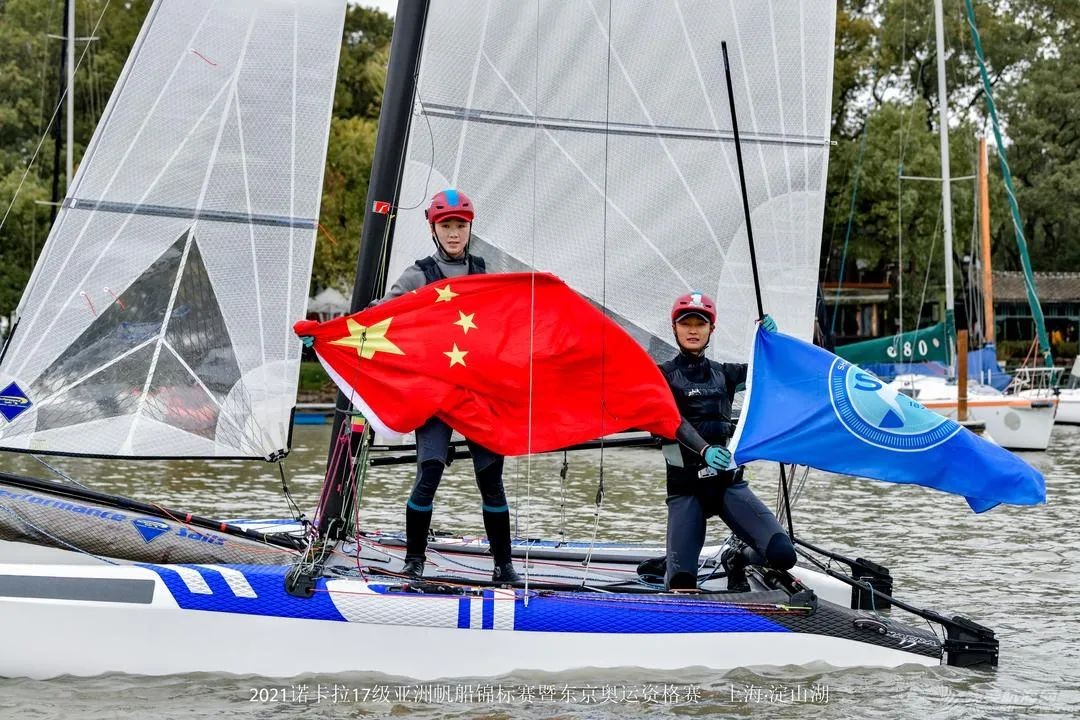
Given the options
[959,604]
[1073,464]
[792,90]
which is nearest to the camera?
[792,90]

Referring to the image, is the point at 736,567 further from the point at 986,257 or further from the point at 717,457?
the point at 986,257

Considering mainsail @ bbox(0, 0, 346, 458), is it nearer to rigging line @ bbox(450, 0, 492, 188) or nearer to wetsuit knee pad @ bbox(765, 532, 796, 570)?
rigging line @ bbox(450, 0, 492, 188)

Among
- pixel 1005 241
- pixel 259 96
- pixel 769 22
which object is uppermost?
pixel 1005 241

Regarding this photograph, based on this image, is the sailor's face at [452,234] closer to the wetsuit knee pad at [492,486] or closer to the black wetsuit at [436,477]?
the black wetsuit at [436,477]

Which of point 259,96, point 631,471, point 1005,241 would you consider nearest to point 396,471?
point 631,471

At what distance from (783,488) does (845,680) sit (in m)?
1.18

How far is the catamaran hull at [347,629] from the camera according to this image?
602cm

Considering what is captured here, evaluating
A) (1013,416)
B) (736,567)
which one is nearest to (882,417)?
(736,567)

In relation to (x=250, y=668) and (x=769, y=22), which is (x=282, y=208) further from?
(x=769, y=22)

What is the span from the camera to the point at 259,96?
7.07 metres

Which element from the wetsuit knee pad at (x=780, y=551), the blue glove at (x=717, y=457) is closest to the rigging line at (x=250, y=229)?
the blue glove at (x=717, y=457)

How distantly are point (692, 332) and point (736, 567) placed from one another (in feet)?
4.29

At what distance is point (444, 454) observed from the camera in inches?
259

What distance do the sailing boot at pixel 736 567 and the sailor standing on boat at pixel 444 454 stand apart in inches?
47.7
